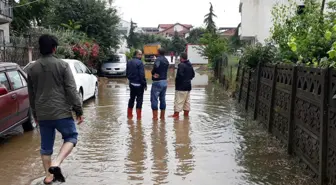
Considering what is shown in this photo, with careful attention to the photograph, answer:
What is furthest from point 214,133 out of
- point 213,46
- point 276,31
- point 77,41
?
point 213,46

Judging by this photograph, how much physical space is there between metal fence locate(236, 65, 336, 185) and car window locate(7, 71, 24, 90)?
17.2 ft

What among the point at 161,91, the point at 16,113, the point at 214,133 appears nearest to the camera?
the point at 16,113

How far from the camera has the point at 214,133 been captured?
8.19 m

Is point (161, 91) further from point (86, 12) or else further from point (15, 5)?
point (15, 5)

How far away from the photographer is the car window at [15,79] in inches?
297

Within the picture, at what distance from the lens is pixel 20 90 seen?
7.71m

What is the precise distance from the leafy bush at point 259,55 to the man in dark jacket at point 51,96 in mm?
5856

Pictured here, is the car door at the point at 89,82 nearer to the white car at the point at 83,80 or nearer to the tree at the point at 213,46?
the white car at the point at 83,80

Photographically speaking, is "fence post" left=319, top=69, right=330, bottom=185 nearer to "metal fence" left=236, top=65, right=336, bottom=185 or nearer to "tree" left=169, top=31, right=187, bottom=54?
"metal fence" left=236, top=65, right=336, bottom=185

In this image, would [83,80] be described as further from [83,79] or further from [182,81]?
[182,81]

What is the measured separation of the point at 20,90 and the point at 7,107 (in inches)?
35.9

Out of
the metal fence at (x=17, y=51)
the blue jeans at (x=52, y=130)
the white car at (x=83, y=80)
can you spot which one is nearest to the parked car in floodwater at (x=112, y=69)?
the metal fence at (x=17, y=51)

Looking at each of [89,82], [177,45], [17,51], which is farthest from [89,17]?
[177,45]

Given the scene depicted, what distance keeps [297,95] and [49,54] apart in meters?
3.80
